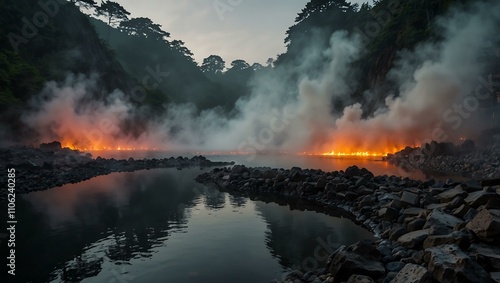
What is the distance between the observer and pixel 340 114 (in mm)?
83500

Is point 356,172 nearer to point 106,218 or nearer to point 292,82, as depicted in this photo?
point 106,218

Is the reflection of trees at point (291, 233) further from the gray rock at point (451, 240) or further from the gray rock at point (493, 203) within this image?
the gray rock at point (493, 203)

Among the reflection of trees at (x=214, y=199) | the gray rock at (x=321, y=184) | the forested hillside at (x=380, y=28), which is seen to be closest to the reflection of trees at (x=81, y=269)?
the reflection of trees at (x=214, y=199)

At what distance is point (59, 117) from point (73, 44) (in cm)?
1992

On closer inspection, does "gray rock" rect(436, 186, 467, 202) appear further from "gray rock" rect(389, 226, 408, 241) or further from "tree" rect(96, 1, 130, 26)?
"tree" rect(96, 1, 130, 26)

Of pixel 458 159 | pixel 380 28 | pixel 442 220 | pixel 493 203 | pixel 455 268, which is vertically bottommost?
pixel 455 268

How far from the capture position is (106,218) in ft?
58.8

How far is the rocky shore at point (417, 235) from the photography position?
8016mm

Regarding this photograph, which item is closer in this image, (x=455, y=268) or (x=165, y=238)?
(x=455, y=268)

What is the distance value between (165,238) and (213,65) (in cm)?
18798

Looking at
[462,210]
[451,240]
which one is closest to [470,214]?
[462,210]

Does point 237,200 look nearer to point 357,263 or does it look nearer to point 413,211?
point 413,211

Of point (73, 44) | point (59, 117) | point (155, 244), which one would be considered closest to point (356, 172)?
point (155, 244)

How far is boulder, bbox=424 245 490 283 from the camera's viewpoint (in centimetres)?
744
